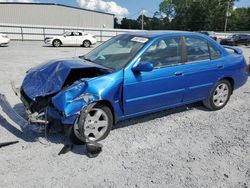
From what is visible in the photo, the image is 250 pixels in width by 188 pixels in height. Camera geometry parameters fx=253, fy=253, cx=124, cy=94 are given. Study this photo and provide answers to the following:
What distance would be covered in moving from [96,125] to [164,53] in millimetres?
1712

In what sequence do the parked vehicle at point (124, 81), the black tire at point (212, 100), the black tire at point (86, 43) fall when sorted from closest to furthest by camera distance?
1. the parked vehicle at point (124, 81)
2. the black tire at point (212, 100)
3. the black tire at point (86, 43)

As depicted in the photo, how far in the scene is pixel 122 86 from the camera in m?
3.80

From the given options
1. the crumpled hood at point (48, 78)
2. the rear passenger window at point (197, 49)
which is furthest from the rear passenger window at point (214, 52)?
the crumpled hood at point (48, 78)

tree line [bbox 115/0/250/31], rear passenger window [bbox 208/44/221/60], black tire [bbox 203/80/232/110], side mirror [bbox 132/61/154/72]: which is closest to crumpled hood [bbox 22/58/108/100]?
side mirror [bbox 132/61/154/72]

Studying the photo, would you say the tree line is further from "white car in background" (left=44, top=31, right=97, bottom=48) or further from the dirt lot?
the dirt lot

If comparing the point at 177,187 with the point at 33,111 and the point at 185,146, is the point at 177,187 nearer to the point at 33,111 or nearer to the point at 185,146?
the point at 185,146

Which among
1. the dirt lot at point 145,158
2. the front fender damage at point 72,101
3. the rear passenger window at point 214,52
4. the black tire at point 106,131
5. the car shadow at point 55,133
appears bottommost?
the dirt lot at point 145,158

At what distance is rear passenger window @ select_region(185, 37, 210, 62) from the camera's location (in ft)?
15.3

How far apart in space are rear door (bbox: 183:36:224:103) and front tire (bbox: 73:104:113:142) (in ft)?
5.41

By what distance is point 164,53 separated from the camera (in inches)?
171

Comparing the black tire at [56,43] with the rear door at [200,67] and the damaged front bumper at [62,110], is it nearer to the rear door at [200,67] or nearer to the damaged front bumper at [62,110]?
the rear door at [200,67]

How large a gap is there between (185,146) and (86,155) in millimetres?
1484

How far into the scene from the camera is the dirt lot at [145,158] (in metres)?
2.98

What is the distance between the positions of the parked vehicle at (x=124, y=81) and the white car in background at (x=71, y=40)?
18232 millimetres
